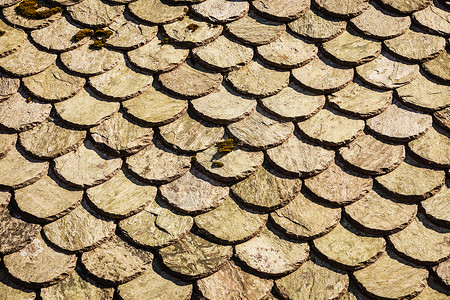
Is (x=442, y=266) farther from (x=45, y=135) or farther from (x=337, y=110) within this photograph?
(x=45, y=135)

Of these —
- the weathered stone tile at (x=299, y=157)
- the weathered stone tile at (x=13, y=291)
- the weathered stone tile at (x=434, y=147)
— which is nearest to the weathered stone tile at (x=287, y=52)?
the weathered stone tile at (x=299, y=157)

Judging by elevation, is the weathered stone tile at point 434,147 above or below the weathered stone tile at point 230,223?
above

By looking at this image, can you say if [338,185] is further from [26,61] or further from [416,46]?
[26,61]

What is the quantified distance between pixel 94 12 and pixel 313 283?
202 cm

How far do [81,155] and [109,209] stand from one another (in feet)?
1.16

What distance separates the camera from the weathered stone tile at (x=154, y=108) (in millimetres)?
2775

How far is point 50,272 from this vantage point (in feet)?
8.09

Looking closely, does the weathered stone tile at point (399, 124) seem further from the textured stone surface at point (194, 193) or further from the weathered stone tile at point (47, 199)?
the weathered stone tile at point (47, 199)

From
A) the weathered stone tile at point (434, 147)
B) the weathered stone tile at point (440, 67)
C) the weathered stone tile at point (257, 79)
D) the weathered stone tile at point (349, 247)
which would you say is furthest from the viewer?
the weathered stone tile at point (440, 67)

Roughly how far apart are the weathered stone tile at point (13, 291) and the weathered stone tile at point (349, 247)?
1.41 metres

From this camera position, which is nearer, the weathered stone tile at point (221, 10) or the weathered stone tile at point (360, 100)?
the weathered stone tile at point (360, 100)

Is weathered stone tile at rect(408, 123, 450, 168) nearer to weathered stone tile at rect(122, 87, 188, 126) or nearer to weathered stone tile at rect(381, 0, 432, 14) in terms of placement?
weathered stone tile at rect(381, 0, 432, 14)

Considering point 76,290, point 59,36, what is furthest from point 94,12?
point 76,290

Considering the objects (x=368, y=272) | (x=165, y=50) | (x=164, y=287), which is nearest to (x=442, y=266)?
(x=368, y=272)
